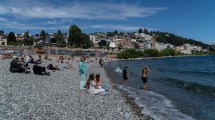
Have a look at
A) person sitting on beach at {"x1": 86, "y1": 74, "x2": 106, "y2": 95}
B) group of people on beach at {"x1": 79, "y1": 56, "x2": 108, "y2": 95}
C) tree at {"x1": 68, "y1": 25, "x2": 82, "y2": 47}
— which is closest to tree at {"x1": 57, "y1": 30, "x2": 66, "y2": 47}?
tree at {"x1": 68, "y1": 25, "x2": 82, "y2": 47}

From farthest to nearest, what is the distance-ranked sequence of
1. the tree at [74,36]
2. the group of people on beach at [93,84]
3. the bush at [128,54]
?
Answer: 1. the bush at [128,54]
2. the tree at [74,36]
3. the group of people on beach at [93,84]

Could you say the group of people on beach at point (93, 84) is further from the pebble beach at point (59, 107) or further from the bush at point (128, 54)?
the bush at point (128, 54)

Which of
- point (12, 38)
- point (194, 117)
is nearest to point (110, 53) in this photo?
point (12, 38)

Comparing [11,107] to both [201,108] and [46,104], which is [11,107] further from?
[201,108]

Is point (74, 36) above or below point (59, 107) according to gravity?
above

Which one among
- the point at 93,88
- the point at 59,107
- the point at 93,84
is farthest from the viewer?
the point at 93,84

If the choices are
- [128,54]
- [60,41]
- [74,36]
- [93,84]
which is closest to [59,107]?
[93,84]

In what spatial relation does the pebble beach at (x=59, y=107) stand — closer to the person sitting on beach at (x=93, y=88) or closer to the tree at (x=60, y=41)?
the person sitting on beach at (x=93, y=88)

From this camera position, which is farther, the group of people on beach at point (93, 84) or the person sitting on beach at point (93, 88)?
the group of people on beach at point (93, 84)

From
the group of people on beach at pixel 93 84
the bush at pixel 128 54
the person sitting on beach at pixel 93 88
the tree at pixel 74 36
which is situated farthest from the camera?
the bush at pixel 128 54

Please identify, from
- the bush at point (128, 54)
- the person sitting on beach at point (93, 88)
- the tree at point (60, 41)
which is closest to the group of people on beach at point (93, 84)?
the person sitting on beach at point (93, 88)

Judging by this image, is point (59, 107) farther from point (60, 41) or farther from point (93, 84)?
point (60, 41)

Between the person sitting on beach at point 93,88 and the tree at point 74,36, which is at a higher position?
the tree at point 74,36

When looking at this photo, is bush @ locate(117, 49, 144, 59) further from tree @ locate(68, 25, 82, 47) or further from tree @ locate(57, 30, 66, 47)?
tree @ locate(57, 30, 66, 47)
